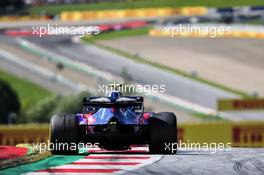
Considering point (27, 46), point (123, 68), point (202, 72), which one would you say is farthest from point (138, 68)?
point (27, 46)

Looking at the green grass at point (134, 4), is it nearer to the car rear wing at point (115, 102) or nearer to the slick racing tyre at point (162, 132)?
the car rear wing at point (115, 102)

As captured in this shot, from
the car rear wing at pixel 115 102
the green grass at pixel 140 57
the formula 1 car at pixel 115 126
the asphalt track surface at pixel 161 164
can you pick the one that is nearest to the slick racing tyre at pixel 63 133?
the formula 1 car at pixel 115 126

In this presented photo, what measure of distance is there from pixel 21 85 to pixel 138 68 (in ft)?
29.6

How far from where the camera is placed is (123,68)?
5984 cm

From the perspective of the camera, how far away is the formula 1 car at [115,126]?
16.4 metres

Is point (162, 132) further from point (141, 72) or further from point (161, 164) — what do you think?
point (141, 72)

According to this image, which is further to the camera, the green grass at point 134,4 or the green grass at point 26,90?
the green grass at point 26,90

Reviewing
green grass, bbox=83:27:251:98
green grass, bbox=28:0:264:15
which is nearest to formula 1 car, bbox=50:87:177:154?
green grass, bbox=28:0:264:15

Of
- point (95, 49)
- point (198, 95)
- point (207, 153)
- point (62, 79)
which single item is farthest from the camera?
point (95, 49)

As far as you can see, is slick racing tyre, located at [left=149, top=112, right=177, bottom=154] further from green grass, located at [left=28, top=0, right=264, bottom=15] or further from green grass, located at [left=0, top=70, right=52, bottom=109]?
green grass, located at [left=0, top=70, right=52, bottom=109]

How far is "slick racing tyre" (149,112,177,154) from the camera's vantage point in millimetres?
16469

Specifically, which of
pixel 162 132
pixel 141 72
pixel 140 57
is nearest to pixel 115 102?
pixel 162 132

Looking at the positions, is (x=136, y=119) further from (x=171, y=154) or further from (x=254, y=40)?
(x=254, y=40)

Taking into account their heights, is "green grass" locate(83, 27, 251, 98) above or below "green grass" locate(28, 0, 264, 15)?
below
